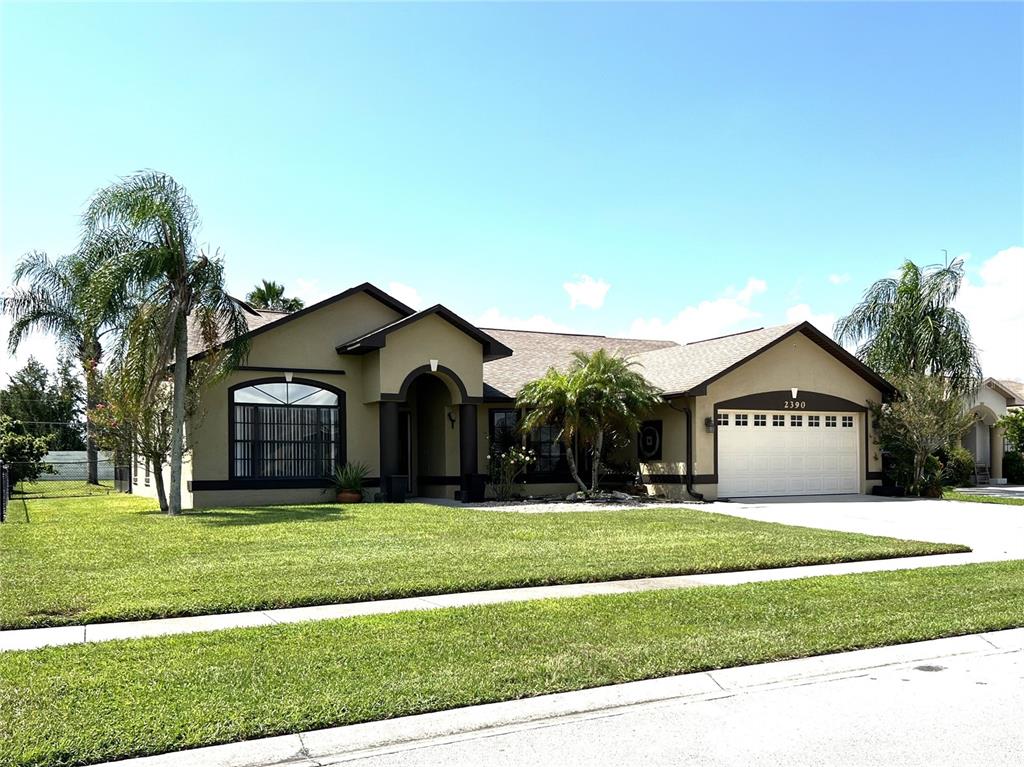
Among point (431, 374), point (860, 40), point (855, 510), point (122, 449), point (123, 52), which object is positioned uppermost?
point (860, 40)

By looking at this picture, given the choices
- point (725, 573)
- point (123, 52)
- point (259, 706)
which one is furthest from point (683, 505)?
point (259, 706)

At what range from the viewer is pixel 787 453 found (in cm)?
2420

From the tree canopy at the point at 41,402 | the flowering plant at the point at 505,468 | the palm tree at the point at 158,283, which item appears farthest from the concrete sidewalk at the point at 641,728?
the tree canopy at the point at 41,402

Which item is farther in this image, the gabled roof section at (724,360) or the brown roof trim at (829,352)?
the gabled roof section at (724,360)

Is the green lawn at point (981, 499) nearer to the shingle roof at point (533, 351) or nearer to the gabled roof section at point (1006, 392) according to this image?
the gabled roof section at point (1006, 392)

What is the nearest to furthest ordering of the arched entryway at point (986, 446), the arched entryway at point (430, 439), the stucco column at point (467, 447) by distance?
the arched entryway at point (430, 439) → the stucco column at point (467, 447) → the arched entryway at point (986, 446)

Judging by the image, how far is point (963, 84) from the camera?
1579 cm

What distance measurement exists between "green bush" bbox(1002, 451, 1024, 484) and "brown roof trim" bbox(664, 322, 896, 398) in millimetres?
10863

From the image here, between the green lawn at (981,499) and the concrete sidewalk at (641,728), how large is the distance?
17.5 metres

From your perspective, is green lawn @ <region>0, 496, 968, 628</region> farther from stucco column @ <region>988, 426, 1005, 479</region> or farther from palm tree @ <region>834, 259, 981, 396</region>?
stucco column @ <region>988, 426, 1005, 479</region>

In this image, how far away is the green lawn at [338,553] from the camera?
8.82m

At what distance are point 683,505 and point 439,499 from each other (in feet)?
20.1

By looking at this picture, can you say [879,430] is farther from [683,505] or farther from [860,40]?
[860,40]

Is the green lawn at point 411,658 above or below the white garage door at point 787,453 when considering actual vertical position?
below
